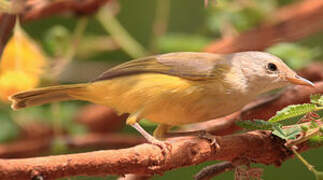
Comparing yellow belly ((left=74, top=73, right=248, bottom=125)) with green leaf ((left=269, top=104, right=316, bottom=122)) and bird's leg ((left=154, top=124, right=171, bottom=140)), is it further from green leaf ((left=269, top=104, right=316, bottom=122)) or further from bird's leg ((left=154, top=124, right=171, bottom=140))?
green leaf ((left=269, top=104, right=316, bottom=122))

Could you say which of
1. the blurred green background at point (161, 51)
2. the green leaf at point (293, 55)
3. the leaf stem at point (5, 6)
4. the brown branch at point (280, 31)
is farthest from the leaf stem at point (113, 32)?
the leaf stem at point (5, 6)

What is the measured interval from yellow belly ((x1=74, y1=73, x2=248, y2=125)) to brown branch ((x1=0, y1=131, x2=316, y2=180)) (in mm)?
247

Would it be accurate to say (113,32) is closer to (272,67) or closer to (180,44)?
(180,44)

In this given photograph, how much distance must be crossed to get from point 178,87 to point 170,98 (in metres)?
0.05

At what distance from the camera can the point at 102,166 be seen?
3.81 ft

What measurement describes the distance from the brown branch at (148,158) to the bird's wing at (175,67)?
0.35m

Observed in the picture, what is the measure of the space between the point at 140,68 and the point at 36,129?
148 cm

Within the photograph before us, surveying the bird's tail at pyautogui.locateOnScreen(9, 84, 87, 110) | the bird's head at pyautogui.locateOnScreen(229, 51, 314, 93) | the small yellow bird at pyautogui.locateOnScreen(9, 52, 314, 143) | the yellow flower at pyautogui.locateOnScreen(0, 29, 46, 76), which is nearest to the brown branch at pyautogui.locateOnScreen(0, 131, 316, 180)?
the small yellow bird at pyautogui.locateOnScreen(9, 52, 314, 143)

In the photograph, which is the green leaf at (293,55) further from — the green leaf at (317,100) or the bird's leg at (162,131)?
the green leaf at (317,100)

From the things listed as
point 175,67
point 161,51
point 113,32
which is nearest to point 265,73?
point 175,67

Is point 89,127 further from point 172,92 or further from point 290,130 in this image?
point 290,130

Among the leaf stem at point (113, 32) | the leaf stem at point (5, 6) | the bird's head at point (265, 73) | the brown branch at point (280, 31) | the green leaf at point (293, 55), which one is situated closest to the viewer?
the leaf stem at point (5, 6)

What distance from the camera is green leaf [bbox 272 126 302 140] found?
1335 mm

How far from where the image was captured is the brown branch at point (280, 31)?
2.66 metres
